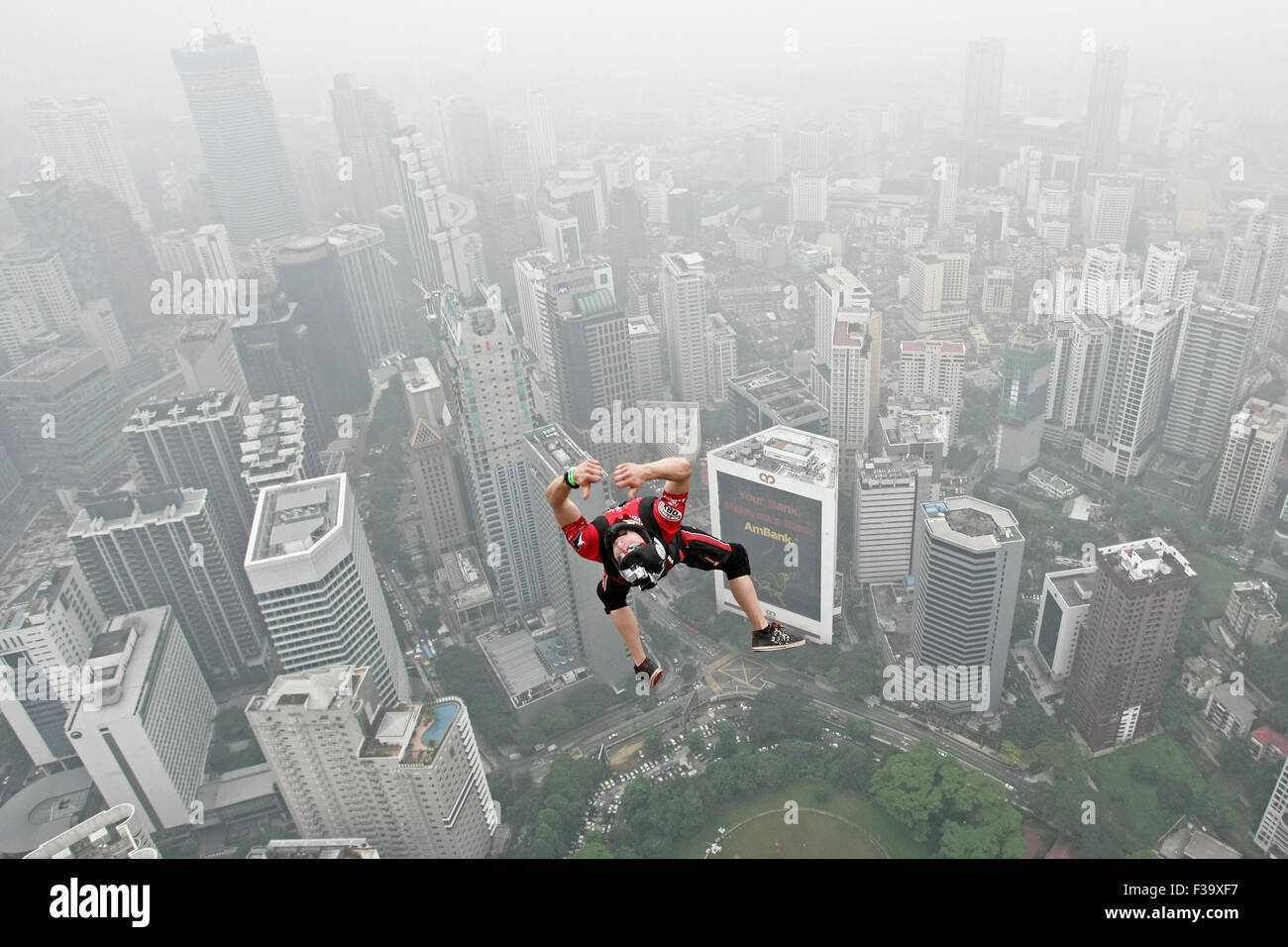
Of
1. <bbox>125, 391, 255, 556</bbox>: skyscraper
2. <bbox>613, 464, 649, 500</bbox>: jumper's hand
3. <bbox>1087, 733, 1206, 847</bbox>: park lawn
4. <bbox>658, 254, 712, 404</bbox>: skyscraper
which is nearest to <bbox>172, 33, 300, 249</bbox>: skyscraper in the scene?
<bbox>658, 254, 712, 404</bbox>: skyscraper

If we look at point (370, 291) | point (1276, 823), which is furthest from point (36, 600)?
point (1276, 823)

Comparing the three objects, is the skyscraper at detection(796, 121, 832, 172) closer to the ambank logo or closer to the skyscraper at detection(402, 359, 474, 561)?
the skyscraper at detection(402, 359, 474, 561)

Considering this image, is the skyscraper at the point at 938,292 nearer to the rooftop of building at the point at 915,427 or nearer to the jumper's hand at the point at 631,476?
the rooftop of building at the point at 915,427

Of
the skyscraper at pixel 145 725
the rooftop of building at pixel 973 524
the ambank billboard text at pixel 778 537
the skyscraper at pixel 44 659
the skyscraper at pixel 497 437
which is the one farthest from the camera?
the ambank billboard text at pixel 778 537

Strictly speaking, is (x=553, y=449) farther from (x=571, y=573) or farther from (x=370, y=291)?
(x=370, y=291)

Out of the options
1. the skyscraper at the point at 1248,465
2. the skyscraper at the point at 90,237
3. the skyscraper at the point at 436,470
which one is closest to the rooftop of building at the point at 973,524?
the skyscraper at the point at 1248,465

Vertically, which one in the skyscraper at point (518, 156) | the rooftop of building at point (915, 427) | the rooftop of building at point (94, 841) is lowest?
the rooftop of building at point (915, 427)

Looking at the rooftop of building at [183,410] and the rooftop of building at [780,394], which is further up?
the rooftop of building at [183,410]
